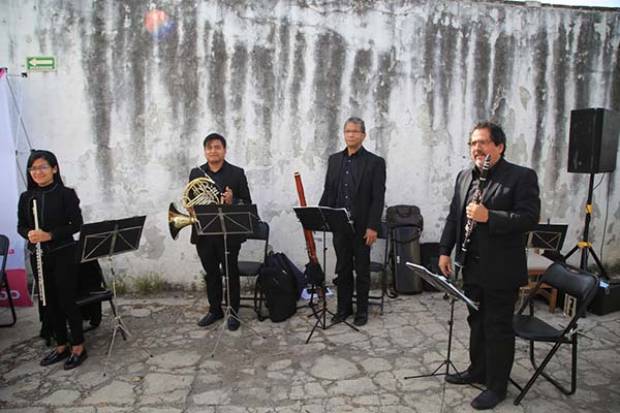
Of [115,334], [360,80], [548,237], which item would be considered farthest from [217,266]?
[548,237]

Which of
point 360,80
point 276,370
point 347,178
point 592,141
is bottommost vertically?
point 276,370

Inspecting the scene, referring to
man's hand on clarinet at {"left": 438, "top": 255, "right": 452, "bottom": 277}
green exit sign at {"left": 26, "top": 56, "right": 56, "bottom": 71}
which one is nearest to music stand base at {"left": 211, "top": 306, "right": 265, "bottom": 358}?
man's hand on clarinet at {"left": 438, "top": 255, "right": 452, "bottom": 277}

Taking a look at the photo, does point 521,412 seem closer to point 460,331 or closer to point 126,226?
point 460,331

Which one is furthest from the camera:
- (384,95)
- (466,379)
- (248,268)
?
(384,95)

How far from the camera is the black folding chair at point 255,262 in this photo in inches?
226

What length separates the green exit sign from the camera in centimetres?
618

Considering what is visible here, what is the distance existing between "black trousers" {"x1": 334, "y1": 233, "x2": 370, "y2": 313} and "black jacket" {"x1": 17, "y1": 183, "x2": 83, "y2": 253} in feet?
8.88

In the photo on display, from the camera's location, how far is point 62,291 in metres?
4.60

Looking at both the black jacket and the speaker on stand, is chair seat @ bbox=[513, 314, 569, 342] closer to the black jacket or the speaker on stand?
the speaker on stand

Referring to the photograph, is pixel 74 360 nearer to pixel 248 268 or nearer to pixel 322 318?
pixel 248 268

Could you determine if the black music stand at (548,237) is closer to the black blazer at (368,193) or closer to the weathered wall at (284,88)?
the weathered wall at (284,88)

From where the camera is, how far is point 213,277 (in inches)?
216

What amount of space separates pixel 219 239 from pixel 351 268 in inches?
60.4

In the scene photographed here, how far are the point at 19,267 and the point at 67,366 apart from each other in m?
2.14
